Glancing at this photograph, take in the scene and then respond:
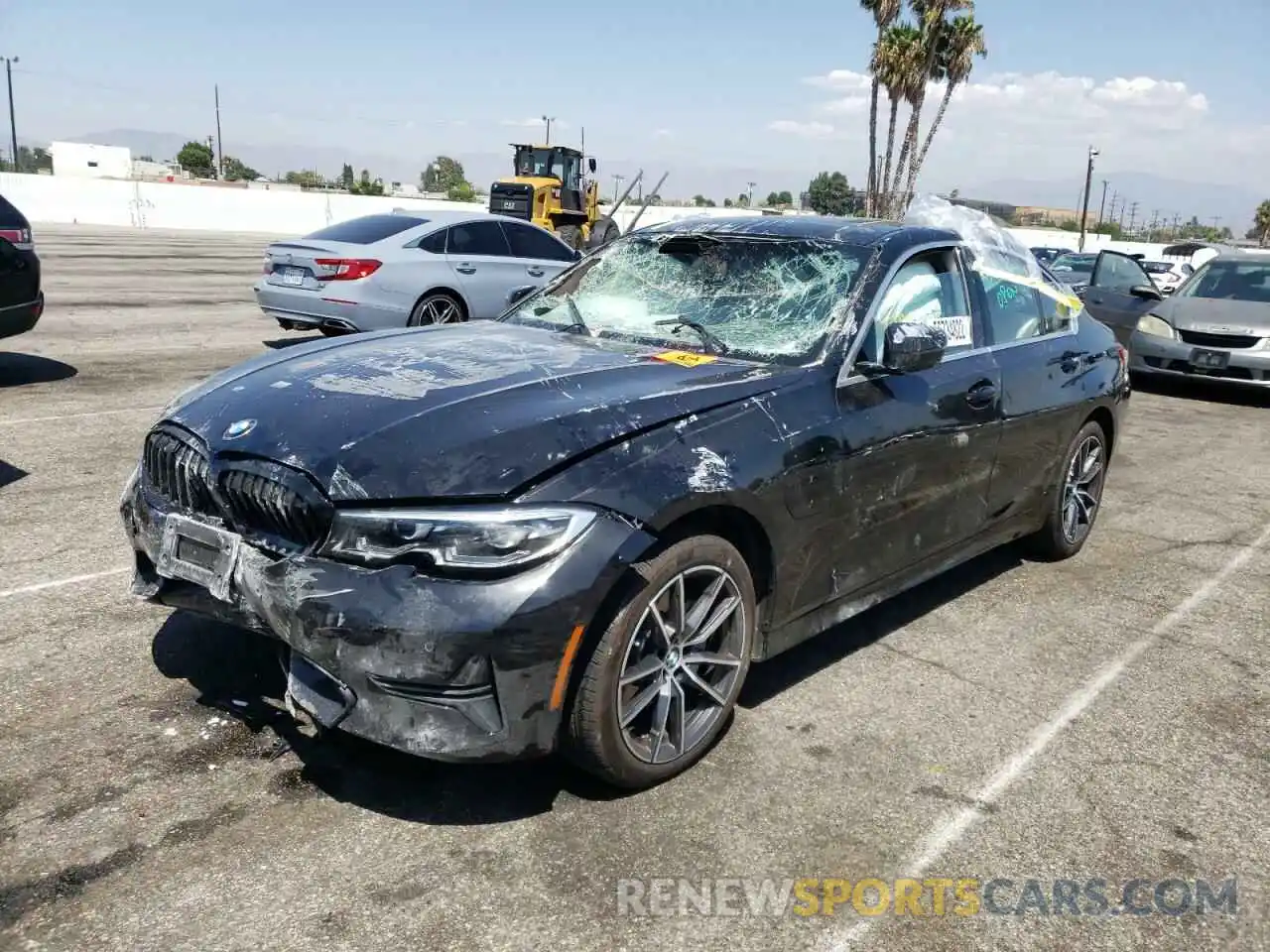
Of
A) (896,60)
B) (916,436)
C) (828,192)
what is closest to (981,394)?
(916,436)

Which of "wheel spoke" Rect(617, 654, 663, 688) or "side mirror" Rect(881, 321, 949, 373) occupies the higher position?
"side mirror" Rect(881, 321, 949, 373)

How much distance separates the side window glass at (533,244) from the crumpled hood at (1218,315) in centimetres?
693

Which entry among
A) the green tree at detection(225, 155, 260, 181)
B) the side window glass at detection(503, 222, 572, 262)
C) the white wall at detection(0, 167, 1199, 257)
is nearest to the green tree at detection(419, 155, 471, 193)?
the green tree at detection(225, 155, 260, 181)

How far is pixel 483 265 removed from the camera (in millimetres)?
11469

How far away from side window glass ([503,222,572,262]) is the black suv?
4856mm

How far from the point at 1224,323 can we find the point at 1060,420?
7649 millimetres

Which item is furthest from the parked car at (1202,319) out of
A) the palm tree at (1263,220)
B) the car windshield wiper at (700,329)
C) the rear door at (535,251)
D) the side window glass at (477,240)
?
the palm tree at (1263,220)

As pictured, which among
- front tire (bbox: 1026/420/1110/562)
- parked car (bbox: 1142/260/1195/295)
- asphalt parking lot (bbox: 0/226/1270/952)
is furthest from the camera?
parked car (bbox: 1142/260/1195/295)

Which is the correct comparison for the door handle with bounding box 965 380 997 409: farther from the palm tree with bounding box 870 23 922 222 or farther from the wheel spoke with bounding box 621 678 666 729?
the palm tree with bounding box 870 23 922 222

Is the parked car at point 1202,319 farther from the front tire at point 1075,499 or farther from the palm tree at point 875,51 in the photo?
the palm tree at point 875,51

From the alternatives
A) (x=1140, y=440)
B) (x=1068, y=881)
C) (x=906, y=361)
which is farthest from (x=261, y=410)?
(x=1140, y=440)

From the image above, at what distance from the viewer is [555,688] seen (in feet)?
9.20

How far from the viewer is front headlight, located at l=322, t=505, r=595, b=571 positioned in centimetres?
273

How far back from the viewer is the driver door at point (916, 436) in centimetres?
376
